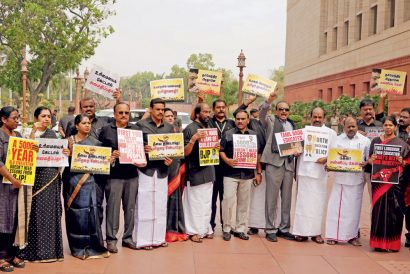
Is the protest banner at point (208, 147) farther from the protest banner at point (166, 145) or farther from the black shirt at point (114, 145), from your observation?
the black shirt at point (114, 145)

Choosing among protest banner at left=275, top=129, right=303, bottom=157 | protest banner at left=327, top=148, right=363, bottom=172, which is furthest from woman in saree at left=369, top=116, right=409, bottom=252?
protest banner at left=275, top=129, right=303, bottom=157

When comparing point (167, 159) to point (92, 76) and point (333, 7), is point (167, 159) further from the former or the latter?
point (333, 7)

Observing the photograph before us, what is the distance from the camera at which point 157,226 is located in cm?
656

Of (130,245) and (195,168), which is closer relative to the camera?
(130,245)

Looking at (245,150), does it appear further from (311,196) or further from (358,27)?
(358,27)

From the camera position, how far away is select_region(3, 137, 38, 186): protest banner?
5.25m

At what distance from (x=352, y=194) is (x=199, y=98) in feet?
9.34

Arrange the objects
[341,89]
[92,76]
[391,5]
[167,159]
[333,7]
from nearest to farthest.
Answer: [167,159], [92,76], [391,5], [341,89], [333,7]

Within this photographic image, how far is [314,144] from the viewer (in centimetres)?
704

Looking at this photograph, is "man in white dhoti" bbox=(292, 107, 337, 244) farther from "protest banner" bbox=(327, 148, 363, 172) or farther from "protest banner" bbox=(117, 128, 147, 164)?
"protest banner" bbox=(117, 128, 147, 164)

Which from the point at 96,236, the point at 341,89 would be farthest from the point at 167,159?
the point at 341,89

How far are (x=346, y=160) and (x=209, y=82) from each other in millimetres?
3102

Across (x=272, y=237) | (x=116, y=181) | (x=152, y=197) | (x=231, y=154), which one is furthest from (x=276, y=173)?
(x=116, y=181)

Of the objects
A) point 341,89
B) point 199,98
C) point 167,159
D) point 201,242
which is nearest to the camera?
point 167,159
